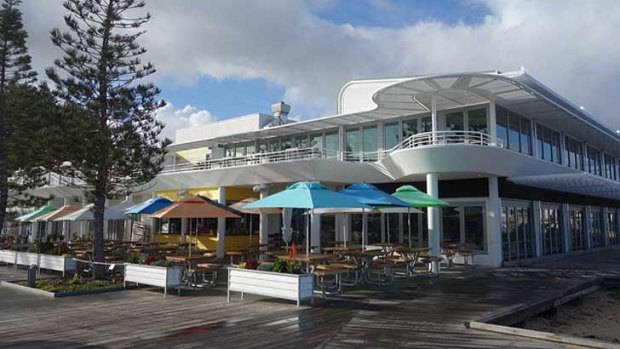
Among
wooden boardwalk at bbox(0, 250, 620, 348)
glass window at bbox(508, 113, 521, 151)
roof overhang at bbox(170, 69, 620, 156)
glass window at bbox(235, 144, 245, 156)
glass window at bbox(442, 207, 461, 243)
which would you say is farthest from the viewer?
glass window at bbox(235, 144, 245, 156)

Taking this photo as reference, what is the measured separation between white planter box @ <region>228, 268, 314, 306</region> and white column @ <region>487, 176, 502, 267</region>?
397 inches

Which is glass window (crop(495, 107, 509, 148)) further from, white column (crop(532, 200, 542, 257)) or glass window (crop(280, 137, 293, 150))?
glass window (crop(280, 137, 293, 150))

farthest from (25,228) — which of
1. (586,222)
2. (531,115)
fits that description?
(586,222)

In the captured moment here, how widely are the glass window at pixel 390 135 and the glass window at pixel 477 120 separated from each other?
3148 mm

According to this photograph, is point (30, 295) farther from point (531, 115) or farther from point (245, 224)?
point (531, 115)

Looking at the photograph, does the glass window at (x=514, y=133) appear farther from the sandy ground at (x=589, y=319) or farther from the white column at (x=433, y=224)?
the sandy ground at (x=589, y=319)

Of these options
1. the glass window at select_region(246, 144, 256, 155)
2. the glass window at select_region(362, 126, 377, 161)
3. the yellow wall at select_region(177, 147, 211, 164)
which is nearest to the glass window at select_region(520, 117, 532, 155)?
the glass window at select_region(362, 126, 377, 161)

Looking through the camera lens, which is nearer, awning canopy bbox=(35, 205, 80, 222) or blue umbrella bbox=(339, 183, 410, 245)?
blue umbrella bbox=(339, 183, 410, 245)

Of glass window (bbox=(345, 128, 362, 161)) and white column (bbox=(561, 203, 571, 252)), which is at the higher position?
glass window (bbox=(345, 128, 362, 161))

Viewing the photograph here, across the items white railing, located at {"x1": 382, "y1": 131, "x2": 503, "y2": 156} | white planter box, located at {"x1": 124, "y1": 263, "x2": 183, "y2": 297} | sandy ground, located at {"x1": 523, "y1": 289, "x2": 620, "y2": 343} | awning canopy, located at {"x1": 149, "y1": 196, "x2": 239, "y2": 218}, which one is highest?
white railing, located at {"x1": 382, "y1": 131, "x2": 503, "y2": 156}

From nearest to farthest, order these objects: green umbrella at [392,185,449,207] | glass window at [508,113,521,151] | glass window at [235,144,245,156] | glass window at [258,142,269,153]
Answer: green umbrella at [392,185,449,207]
glass window at [508,113,521,151]
glass window at [258,142,269,153]
glass window at [235,144,245,156]

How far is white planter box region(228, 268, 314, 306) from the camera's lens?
8.94m

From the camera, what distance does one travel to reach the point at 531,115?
19656mm

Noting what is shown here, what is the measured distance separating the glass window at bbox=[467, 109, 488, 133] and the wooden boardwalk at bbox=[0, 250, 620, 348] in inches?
296
